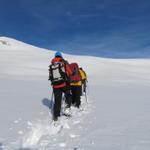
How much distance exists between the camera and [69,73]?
759 centimetres

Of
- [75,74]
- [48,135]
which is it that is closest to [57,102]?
[48,135]

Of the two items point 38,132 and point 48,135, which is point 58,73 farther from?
point 48,135

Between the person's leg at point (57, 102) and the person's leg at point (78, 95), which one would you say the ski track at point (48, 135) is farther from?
the person's leg at point (78, 95)

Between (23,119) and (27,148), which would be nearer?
(27,148)

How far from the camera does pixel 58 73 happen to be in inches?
292

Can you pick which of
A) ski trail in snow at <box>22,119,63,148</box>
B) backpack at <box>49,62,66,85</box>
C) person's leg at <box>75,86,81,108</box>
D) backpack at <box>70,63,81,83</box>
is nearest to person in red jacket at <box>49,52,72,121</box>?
backpack at <box>49,62,66,85</box>

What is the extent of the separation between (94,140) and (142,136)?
36.1 inches

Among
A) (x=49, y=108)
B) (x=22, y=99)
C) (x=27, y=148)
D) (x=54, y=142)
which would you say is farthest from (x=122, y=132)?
(x=22, y=99)

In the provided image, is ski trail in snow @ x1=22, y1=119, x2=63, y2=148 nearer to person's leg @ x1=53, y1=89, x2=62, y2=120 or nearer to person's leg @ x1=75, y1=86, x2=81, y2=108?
person's leg @ x1=53, y1=89, x2=62, y2=120

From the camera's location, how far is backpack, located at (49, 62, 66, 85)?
7.39 metres

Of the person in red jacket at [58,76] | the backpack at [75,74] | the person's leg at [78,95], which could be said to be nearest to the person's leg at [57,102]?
the person in red jacket at [58,76]

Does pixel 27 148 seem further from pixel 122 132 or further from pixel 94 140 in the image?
pixel 122 132

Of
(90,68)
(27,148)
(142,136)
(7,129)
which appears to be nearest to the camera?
(27,148)

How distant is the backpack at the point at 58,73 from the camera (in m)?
7.39
